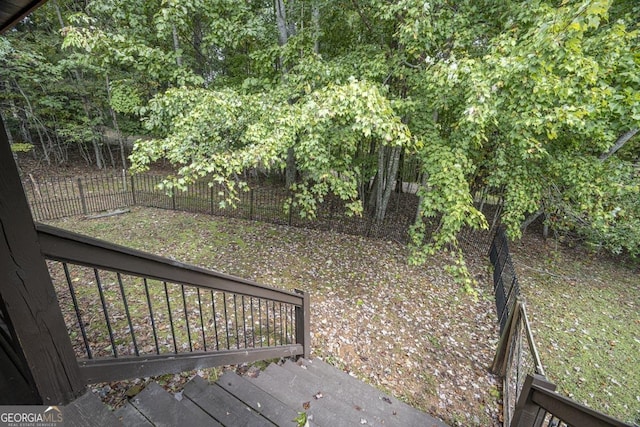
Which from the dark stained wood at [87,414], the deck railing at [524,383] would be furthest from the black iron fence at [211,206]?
the dark stained wood at [87,414]

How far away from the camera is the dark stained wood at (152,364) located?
1.28 m

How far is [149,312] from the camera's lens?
235 cm

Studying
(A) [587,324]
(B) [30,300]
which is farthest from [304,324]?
(A) [587,324]

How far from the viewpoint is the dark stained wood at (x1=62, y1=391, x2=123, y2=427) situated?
1.12 meters

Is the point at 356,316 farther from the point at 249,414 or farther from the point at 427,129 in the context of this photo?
the point at 427,129

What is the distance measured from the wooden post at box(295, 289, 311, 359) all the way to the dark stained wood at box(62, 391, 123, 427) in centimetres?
204

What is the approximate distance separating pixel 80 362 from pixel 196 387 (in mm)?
1219

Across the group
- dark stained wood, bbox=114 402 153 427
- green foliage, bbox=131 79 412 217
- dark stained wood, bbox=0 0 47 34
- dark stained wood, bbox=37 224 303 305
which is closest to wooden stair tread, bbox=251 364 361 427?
dark stained wood, bbox=114 402 153 427

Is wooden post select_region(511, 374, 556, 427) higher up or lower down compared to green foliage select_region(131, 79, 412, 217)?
lower down

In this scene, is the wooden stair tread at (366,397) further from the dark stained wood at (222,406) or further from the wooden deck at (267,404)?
the dark stained wood at (222,406)

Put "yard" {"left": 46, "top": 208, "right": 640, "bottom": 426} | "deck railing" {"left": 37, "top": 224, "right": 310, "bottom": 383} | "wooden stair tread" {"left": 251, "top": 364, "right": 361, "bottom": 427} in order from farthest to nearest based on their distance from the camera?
"yard" {"left": 46, "top": 208, "right": 640, "bottom": 426} → "wooden stair tread" {"left": 251, "top": 364, "right": 361, "bottom": 427} → "deck railing" {"left": 37, "top": 224, "right": 310, "bottom": 383}

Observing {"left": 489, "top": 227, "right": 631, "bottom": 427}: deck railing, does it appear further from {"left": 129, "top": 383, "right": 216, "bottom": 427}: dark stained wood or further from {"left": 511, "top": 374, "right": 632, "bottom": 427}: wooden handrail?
{"left": 129, "top": 383, "right": 216, "bottom": 427}: dark stained wood

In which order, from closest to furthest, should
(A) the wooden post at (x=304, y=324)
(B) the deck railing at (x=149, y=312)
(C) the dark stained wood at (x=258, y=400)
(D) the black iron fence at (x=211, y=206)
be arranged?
1. (B) the deck railing at (x=149, y=312)
2. (C) the dark stained wood at (x=258, y=400)
3. (A) the wooden post at (x=304, y=324)
4. (D) the black iron fence at (x=211, y=206)

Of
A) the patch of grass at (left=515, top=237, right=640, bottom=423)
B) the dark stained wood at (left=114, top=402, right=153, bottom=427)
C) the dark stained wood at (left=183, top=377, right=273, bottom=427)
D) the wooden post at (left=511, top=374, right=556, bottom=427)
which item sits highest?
the dark stained wood at (left=114, top=402, right=153, bottom=427)
